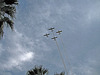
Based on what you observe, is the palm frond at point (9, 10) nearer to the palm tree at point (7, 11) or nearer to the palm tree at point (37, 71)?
the palm tree at point (7, 11)

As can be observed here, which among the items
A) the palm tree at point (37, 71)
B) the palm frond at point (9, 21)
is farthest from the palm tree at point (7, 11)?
the palm tree at point (37, 71)

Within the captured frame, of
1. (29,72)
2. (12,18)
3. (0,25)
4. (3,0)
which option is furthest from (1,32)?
(29,72)

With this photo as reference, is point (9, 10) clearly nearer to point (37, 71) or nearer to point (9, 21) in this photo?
point (9, 21)

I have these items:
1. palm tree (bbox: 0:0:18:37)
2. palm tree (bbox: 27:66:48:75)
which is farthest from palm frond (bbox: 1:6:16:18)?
palm tree (bbox: 27:66:48:75)

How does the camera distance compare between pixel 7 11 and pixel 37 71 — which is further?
pixel 37 71

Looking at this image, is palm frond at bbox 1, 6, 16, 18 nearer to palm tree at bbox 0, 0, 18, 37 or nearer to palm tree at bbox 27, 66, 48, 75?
palm tree at bbox 0, 0, 18, 37

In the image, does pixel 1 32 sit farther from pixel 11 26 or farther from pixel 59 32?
pixel 59 32

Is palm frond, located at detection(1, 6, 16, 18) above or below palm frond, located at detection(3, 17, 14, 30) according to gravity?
above

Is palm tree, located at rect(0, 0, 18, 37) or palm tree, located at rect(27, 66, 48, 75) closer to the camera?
palm tree, located at rect(0, 0, 18, 37)

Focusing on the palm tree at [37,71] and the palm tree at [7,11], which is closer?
the palm tree at [7,11]

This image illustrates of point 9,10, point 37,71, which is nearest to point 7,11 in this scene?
point 9,10

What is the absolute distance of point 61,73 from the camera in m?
19.0

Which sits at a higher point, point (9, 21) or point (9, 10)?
point (9, 10)

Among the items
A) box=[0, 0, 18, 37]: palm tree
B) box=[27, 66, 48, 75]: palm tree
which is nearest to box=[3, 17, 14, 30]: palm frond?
box=[0, 0, 18, 37]: palm tree
